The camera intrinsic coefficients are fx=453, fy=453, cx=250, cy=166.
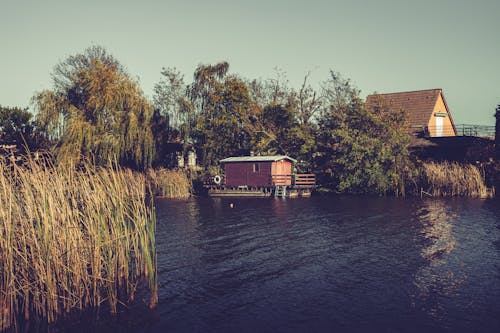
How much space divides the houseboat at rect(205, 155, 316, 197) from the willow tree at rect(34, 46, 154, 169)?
831cm

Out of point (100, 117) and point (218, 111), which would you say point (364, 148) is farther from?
point (100, 117)

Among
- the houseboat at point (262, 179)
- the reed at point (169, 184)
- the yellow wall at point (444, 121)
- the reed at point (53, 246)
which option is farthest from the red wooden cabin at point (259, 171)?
the reed at point (53, 246)

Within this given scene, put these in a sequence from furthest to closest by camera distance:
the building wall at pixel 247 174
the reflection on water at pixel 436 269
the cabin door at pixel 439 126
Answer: the cabin door at pixel 439 126 → the building wall at pixel 247 174 → the reflection on water at pixel 436 269

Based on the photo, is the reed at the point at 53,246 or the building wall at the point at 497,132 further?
the building wall at the point at 497,132

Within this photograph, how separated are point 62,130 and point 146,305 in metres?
34.5

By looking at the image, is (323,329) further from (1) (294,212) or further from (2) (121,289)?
(1) (294,212)

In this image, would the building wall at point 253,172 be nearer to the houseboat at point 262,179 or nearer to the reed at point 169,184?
the houseboat at point 262,179

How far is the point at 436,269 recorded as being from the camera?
51.0ft

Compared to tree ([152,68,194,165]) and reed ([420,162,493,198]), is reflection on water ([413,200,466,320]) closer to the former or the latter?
reed ([420,162,493,198])

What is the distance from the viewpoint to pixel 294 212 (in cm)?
3141

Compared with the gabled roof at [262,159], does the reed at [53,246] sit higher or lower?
lower

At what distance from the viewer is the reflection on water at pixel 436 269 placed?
12.3 metres

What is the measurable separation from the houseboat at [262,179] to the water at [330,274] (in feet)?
55.7

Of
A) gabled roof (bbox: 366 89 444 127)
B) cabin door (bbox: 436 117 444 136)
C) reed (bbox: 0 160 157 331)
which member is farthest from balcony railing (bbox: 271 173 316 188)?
reed (bbox: 0 160 157 331)
